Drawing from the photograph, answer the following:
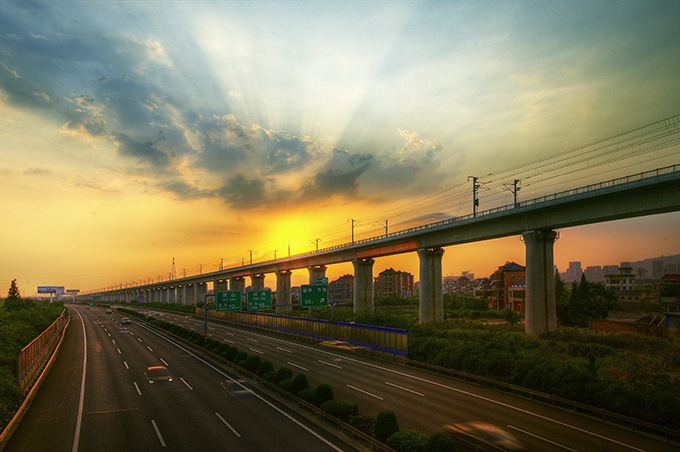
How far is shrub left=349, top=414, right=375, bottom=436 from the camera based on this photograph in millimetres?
19281

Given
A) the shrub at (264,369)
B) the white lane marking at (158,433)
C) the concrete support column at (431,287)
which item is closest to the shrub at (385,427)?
the white lane marking at (158,433)

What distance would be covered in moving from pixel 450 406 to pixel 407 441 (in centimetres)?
855

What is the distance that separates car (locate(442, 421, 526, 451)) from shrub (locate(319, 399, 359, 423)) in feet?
18.4

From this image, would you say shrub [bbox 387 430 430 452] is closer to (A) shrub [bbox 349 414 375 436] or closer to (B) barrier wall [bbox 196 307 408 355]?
(A) shrub [bbox 349 414 375 436]

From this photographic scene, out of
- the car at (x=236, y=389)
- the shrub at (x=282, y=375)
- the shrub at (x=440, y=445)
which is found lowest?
the car at (x=236, y=389)

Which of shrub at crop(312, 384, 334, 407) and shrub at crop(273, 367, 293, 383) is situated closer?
shrub at crop(312, 384, 334, 407)

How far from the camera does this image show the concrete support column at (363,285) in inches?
3109

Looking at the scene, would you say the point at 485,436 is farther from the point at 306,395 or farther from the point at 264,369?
the point at 264,369

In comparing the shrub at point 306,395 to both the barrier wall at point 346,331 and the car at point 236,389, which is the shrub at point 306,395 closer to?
the car at point 236,389

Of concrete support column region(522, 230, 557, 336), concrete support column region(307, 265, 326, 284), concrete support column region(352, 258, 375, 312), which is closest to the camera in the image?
concrete support column region(522, 230, 557, 336)

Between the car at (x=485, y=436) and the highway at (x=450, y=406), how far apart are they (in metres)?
2.92

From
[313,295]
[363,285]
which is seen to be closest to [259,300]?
[313,295]

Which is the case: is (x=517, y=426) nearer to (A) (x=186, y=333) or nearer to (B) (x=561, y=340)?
(B) (x=561, y=340)

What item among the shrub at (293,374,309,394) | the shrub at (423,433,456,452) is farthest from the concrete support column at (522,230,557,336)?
the shrub at (423,433,456,452)
